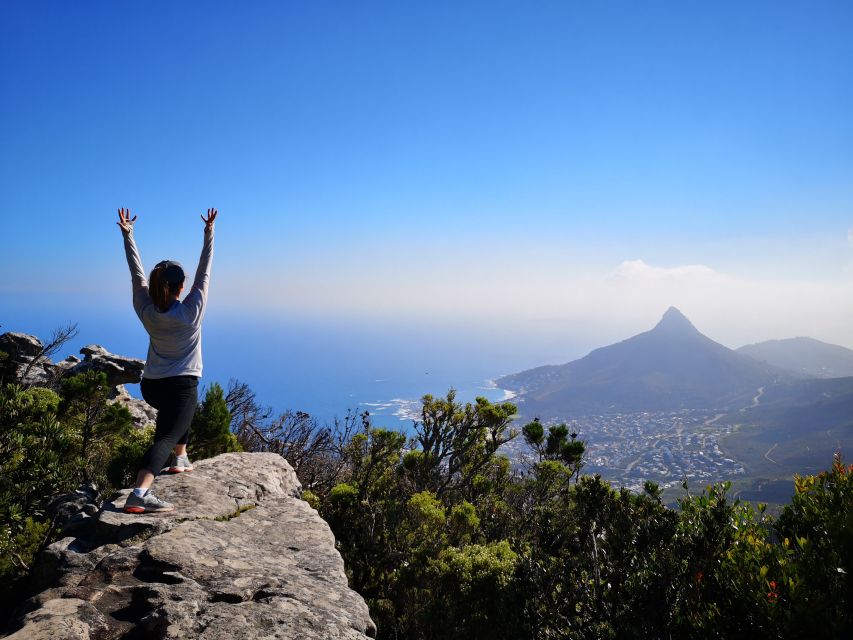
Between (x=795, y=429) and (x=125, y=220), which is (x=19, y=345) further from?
(x=795, y=429)

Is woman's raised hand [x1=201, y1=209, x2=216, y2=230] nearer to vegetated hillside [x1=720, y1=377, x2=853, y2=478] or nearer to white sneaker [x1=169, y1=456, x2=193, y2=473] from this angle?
white sneaker [x1=169, y1=456, x2=193, y2=473]

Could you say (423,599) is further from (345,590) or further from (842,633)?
(842,633)

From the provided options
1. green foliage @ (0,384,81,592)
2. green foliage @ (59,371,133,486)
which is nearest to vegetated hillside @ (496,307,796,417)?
green foliage @ (59,371,133,486)

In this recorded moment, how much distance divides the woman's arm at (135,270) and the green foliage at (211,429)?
416 centimetres

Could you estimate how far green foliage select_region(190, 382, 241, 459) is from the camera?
318 inches

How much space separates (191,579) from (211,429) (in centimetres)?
540

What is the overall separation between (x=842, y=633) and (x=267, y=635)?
3.58 metres

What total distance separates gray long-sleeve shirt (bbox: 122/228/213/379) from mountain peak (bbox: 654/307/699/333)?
183867mm

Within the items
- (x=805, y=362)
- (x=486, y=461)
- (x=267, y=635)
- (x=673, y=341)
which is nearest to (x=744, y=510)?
(x=267, y=635)

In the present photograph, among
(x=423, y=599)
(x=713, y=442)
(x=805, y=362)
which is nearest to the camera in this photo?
(x=423, y=599)

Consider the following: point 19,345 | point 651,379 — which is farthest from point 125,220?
point 651,379

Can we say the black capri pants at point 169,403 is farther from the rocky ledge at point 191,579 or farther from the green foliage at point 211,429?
the green foliage at point 211,429

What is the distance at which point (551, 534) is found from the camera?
5.05 m

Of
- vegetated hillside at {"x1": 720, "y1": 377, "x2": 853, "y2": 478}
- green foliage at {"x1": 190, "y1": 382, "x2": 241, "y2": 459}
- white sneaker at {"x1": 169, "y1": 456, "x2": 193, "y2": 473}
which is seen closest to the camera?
white sneaker at {"x1": 169, "y1": 456, "x2": 193, "y2": 473}
